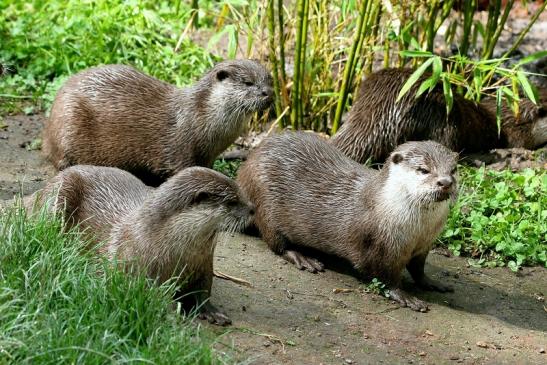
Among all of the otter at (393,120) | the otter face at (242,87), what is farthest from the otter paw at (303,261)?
the otter at (393,120)

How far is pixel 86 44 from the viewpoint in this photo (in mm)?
6559

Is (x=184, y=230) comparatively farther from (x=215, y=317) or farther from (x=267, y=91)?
(x=267, y=91)

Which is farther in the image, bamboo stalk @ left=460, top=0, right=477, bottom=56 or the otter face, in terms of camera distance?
bamboo stalk @ left=460, top=0, right=477, bottom=56

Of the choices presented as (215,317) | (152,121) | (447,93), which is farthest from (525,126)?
(215,317)

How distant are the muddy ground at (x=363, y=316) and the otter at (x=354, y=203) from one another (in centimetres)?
12

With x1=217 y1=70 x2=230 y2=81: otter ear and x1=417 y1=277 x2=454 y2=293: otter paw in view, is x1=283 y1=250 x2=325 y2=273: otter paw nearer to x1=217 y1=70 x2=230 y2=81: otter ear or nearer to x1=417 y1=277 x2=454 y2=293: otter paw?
x1=417 y1=277 x2=454 y2=293: otter paw

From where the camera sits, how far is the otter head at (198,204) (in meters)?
3.64

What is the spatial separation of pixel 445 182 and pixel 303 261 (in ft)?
2.88

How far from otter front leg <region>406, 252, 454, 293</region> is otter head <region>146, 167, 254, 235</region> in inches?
46.8

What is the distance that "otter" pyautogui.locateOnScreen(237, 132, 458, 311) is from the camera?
170 inches

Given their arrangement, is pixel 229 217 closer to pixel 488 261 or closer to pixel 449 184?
pixel 449 184

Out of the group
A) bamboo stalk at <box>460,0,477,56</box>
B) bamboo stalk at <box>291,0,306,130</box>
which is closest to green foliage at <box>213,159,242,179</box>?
bamboo stalk at <box>291,0,306,130</box>

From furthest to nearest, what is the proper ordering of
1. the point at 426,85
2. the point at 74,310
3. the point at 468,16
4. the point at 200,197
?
the point at 468,16 < the point at 426,85 < the point at 200,197 < the point at 74,310

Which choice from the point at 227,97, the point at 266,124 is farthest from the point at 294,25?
the point at 227,97
